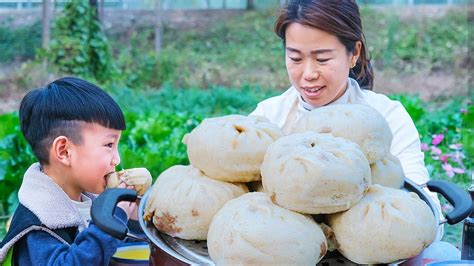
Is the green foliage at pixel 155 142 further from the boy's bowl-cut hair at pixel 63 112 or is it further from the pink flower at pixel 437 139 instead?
the boy's bowl-cut hair at pixel 63 112

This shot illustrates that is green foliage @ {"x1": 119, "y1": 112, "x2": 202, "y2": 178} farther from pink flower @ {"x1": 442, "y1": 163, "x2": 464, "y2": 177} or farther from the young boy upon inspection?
the young boy

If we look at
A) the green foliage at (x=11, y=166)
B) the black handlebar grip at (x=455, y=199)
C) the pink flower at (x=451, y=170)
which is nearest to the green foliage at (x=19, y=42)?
the green foliage at (x=11, y=166)

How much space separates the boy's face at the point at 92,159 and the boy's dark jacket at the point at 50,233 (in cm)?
8

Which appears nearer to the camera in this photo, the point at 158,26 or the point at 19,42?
the point at 19,42

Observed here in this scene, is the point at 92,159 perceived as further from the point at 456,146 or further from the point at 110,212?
the point at 456,146

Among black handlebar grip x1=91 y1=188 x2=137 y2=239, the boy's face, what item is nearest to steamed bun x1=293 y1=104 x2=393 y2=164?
black handlebar grip x1=91 y1=188 x2=137 y2=239

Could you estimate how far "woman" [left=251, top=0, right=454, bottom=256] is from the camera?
232 cm

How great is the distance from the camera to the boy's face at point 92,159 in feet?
6.48

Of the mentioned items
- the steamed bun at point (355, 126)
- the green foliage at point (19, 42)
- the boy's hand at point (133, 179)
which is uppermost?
the steamed bun at point (355, 126)

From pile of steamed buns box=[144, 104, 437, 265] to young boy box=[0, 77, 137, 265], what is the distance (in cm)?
46

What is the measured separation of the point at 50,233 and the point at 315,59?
1067 millimetres

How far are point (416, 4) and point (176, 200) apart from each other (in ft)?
39.2

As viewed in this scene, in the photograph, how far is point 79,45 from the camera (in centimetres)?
852

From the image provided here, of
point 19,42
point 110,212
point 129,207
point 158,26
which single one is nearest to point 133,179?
point 129,207
